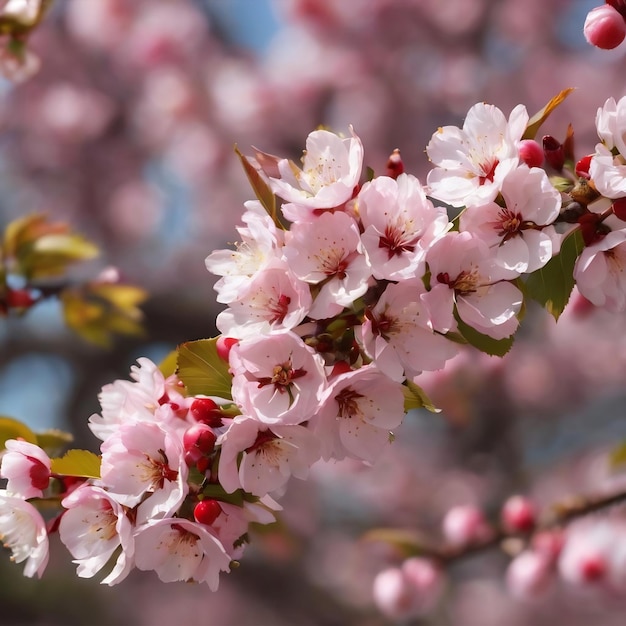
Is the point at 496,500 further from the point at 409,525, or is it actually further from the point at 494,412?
the point at 409,525

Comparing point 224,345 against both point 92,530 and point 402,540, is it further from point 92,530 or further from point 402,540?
point 402,540

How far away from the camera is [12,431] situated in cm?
94

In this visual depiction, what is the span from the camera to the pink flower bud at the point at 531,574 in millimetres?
1903

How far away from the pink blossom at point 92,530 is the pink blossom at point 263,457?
0.11 m

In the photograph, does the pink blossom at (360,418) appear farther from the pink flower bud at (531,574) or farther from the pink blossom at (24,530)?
the pink flower bud at (531,574)

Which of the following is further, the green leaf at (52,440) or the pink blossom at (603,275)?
the green leaf at (52,440)

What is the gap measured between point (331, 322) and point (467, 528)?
1.34m

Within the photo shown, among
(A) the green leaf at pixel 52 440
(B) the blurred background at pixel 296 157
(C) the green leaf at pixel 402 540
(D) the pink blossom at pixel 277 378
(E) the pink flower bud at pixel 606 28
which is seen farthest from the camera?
(B) the blurred background at pixel 296 157

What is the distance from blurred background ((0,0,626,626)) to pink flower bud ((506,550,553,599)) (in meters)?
1.08

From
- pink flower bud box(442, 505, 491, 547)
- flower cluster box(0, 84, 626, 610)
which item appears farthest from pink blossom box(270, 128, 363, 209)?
pink flower bud box(442, 505, 491, 547)

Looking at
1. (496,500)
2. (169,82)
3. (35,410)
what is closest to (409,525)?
(496,500)

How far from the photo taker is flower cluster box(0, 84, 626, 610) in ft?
2.45

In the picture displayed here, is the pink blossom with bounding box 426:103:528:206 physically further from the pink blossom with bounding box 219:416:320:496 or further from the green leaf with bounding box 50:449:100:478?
the green leaf with bounding box 50:449:100:478

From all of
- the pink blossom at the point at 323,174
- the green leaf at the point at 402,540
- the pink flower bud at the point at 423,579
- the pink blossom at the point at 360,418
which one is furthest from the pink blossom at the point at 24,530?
the pink flower bud at the point at 423,579
